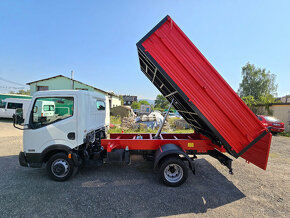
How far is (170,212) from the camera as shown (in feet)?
8.93

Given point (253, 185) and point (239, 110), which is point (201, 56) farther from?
point (253, 185)

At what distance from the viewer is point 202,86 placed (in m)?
3.00

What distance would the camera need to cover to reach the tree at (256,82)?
100 ft

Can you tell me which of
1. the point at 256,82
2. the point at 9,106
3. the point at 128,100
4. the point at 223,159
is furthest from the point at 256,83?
the point at 128,100

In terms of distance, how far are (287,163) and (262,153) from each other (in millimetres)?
4003

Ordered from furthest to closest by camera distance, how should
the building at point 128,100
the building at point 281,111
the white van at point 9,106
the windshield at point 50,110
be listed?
the building at point 128,100, the white van at point 9,106, the building at point 281,111, the windshield at point 50,110

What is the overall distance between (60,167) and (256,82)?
39073 mm

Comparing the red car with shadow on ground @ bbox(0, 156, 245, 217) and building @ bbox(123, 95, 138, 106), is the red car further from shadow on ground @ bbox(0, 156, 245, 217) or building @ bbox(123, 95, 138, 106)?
building @ bbox(123, 95, 138, 106)

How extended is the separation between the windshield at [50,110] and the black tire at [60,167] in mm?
908

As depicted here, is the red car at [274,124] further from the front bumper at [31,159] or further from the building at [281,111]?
the front bumper at [31,159]

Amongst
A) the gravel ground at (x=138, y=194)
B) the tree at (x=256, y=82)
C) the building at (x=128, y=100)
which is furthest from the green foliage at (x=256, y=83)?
the building at (x=128, y=100)

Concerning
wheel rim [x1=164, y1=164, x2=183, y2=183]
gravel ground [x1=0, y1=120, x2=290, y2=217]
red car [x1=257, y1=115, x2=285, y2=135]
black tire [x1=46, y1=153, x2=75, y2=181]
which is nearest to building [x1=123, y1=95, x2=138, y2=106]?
red car [x1=257, y1=115, x2=285, y2=135]

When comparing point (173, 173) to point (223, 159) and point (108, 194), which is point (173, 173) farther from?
point (108, 194)

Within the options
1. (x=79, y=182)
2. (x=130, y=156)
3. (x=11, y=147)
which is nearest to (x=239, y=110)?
(x=130, y=156)
